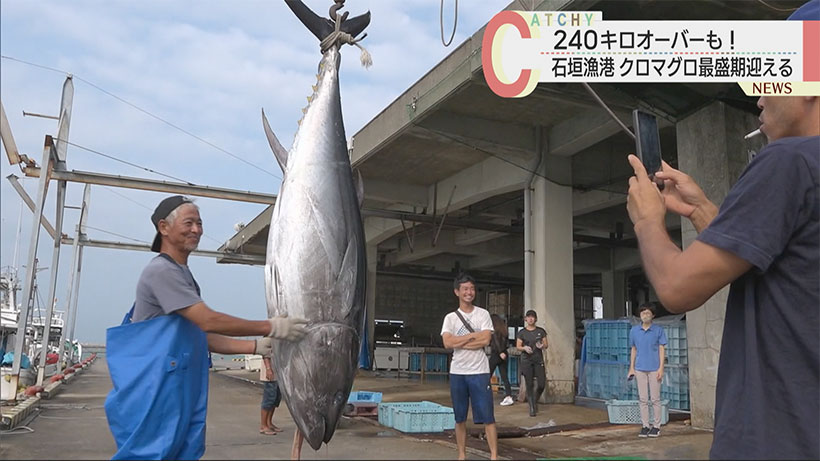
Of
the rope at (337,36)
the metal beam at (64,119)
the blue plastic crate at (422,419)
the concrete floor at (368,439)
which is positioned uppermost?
the metal beam at (64,119)

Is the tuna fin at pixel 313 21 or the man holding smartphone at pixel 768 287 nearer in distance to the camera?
the man holding smartphone at pixel 768 287

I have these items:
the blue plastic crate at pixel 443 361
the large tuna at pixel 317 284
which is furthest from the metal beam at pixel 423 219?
the large tuna at pixel 317 284

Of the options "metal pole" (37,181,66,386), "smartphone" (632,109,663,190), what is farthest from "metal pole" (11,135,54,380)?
"smartphone" (632,109,663,190)

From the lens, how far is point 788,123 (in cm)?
120

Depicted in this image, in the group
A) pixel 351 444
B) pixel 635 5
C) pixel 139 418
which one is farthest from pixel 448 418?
Answer: pixel 139 418

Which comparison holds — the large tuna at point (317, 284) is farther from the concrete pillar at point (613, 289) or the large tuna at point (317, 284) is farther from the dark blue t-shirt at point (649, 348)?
the concrete pillar at point (613, 289)

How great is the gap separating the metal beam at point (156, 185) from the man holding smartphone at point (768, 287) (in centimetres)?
837

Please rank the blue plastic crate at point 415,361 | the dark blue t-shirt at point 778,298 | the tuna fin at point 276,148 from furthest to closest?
the blue plastic crate at point 415,361 < the tuna fin at point 276,148 < the dark blue t-shirt at point 778,298

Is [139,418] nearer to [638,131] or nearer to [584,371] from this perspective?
[638,131]

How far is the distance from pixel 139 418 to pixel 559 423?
6.64 metres

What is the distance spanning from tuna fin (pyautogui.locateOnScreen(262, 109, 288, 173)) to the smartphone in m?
1.79

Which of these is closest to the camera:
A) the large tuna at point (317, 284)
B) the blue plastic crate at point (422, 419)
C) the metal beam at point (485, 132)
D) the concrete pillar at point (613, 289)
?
the large tuna at point (317, 284)

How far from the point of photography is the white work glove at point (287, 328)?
2.18m

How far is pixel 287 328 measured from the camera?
7.22ft
